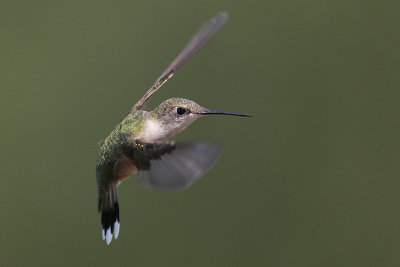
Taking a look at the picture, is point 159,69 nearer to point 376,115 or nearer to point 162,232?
point 162,232

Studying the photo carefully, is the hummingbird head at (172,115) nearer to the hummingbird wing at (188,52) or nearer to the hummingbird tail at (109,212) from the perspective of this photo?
the hummingbird wing at (188,52)

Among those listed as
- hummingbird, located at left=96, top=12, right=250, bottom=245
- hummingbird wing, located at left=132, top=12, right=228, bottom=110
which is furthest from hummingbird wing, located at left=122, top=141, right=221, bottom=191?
hummingbird wing, located at left=132, top=12, right=228, bottom=110

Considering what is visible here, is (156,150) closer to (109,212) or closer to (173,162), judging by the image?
(173,162)

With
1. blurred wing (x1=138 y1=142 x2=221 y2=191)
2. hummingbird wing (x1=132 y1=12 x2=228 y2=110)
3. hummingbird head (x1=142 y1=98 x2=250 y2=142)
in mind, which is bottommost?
blurred wing (x1=138 y1=142 x2=221 y2=191)

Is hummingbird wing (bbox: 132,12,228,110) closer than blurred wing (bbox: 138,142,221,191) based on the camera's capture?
No

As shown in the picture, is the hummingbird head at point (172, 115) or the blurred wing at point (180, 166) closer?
the blurred wing at point (180, 166)

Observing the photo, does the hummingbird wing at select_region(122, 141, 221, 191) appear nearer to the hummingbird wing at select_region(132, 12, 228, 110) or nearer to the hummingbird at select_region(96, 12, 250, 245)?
the hummingbird at select_region(96, 12, 250, 245)

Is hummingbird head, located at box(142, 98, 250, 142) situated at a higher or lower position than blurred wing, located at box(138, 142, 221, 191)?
higher

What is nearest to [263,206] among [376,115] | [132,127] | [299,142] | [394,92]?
[299,142]

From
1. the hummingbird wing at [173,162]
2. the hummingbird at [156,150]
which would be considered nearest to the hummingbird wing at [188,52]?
the hummingbird at [156,150]
